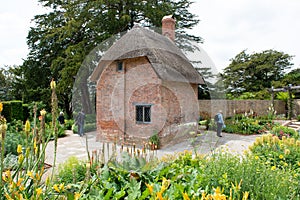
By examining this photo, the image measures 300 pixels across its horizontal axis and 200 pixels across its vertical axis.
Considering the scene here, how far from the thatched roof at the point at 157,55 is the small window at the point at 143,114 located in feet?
1.88

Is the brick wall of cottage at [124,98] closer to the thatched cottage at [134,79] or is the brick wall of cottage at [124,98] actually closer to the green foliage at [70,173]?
the thatched cottage at [134,79]

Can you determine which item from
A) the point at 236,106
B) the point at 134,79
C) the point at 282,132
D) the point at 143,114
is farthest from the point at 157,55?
the point at 236,106

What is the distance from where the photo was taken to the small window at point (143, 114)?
9.40ft

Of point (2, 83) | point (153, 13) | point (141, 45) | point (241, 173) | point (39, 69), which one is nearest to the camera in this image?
point (241, 173)

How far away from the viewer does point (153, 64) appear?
2.93 m

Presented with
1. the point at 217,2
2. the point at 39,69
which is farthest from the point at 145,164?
the point at 39,69

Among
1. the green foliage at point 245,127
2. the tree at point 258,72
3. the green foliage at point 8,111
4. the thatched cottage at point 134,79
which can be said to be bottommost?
the green foliage at point 245,127

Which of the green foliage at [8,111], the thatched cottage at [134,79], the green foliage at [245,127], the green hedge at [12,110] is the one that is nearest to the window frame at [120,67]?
the thatched cottage at [134,79]

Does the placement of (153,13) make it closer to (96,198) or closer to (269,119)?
(96,198)

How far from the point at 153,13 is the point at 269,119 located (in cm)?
810

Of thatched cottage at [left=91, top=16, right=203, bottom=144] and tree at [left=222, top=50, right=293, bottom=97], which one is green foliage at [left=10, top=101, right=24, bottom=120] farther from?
tree at [left=222, top=50, right=293, bottom=97]

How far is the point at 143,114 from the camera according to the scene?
3145 mm

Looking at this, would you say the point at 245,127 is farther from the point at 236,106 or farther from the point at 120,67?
the point at 120,67

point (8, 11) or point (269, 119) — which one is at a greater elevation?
point (8, 11)
